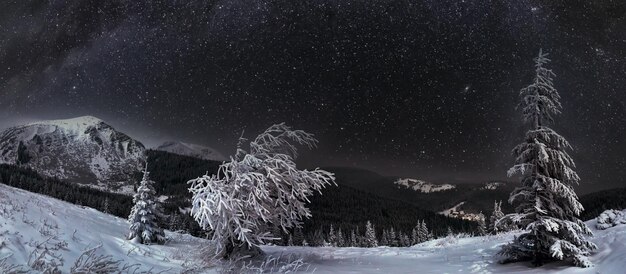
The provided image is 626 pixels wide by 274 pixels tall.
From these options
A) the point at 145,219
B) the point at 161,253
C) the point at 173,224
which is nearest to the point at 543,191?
the point at 161,253

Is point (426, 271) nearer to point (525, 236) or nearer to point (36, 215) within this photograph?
point (525, 236)

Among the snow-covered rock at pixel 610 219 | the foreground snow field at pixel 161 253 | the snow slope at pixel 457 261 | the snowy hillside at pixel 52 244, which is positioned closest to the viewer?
the snowy hillside at pixel 52 244

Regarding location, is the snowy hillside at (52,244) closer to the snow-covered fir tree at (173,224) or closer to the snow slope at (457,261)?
the snow slope at (457,261)

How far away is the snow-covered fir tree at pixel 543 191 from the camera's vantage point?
14398mm

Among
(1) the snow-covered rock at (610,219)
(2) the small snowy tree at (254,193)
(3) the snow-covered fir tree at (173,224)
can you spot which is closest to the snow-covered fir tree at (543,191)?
(1) the snow-covered rock at (610,219)

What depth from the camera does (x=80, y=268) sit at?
736 cm

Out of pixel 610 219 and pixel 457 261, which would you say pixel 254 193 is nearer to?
pixel 457 261

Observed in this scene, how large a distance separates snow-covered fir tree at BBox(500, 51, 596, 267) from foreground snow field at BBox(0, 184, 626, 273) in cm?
68

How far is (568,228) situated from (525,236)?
168 centimetres

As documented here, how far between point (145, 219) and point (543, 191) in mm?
17354

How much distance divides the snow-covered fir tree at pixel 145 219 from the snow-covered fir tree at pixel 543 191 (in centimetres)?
1554

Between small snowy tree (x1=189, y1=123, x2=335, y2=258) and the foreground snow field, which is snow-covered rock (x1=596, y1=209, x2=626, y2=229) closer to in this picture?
the foreground snow field

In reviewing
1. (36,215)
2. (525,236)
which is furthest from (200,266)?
(525,236)

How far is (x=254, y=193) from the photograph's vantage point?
14.5 metres
